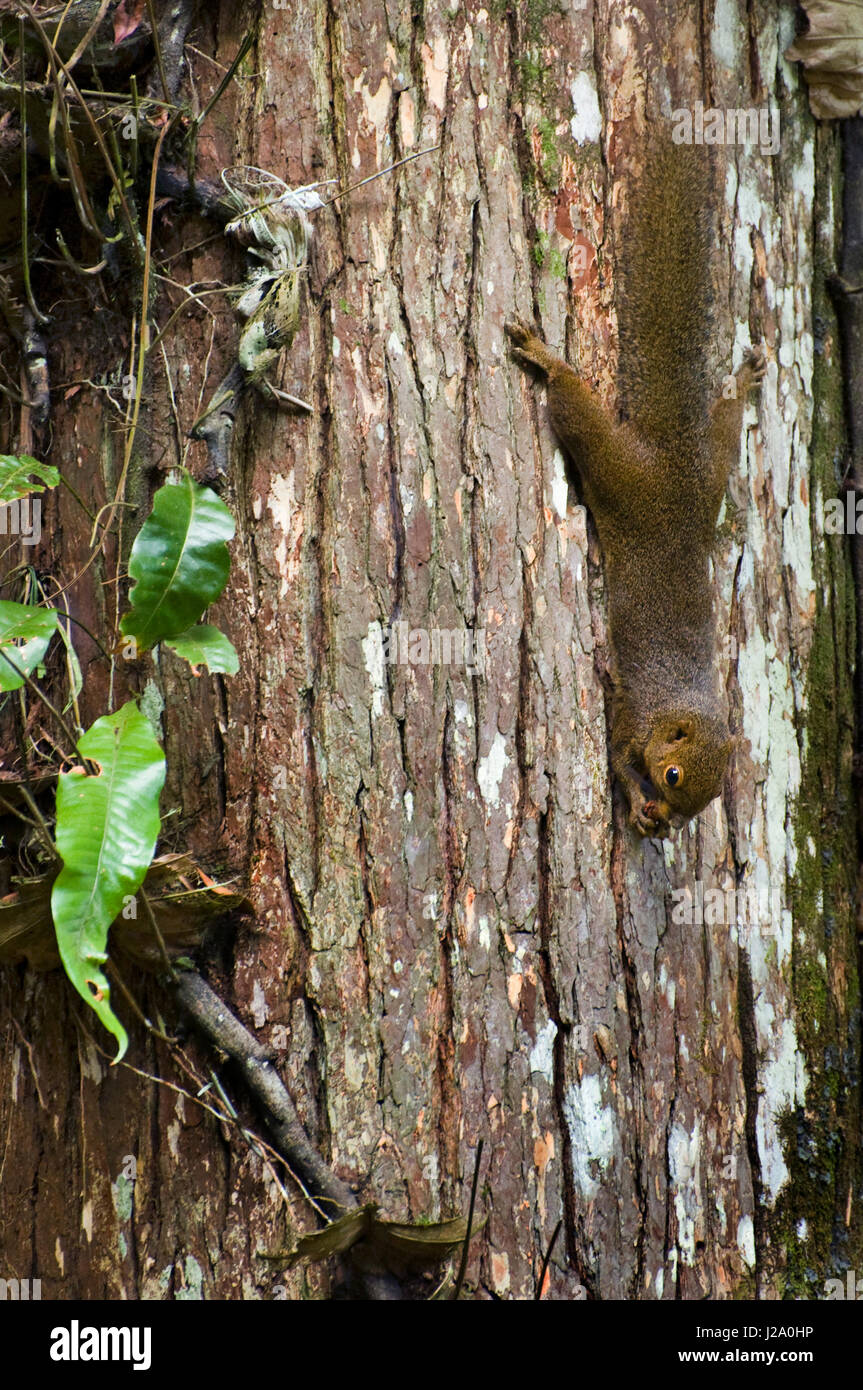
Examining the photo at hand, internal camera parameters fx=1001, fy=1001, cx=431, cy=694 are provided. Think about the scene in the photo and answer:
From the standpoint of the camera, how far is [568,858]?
7.40ft

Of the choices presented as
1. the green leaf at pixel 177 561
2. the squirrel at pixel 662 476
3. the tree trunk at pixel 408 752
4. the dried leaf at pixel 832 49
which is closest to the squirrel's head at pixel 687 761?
the squirrel at pixel 662 476

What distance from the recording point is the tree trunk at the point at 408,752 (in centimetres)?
209

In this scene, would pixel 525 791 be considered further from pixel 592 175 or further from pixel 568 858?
pixel 592 175

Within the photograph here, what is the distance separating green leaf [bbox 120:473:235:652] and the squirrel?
0.85 m

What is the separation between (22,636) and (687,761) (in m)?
1.57

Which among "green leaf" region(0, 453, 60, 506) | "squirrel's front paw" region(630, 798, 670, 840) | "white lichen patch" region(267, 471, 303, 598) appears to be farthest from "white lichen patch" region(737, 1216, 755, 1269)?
"green leaf" region(0, 453, 60, 506)

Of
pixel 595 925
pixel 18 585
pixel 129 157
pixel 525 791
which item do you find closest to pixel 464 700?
pixel 525 791

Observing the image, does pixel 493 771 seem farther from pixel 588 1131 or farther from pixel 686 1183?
pixel 686 1183

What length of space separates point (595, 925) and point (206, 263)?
67.7 inches

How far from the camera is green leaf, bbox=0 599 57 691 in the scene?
194 centimetres

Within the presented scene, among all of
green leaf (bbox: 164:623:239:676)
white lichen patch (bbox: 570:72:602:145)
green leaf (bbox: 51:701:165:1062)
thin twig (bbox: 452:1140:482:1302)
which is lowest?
thin twig (bbox: 452:1140:482:1302)

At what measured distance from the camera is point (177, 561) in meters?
1.92

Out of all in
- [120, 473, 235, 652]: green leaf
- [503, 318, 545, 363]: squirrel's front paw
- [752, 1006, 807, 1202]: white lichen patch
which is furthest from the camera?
[752, 1006, 807, 1202]: white lichen patch

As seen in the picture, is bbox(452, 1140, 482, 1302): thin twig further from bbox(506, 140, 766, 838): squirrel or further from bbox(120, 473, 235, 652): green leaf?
bbox(120, 473, 235, 652): green leaf
